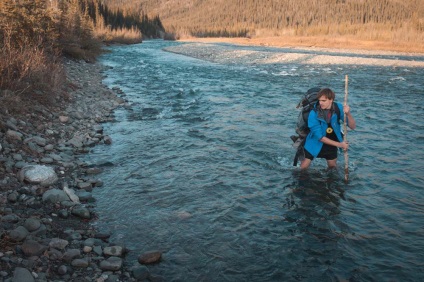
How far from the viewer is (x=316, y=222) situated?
560 centimetres

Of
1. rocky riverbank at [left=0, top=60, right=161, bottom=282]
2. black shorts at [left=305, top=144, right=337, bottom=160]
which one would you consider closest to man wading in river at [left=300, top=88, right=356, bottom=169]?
black shorts at [left=305, top=144, right=337, bottom=160]

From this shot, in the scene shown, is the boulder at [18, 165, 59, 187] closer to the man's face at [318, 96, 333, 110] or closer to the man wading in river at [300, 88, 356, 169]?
the man wading in river at [300, 88, 356, 169]

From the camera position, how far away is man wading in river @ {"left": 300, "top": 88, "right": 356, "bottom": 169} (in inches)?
256

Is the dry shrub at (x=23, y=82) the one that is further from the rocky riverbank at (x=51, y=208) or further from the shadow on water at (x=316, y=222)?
the shadow on water at (x=316, y=222)

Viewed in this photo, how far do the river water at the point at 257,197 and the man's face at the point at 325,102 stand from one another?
1598 millimetres

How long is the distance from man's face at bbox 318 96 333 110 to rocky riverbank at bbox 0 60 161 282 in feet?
13.5

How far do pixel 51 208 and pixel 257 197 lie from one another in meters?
3.57

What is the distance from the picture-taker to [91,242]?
4.60 meters

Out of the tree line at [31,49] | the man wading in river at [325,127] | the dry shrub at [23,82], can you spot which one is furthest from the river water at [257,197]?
the tree line at [31,49]

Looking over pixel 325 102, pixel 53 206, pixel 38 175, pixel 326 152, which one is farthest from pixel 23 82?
pixel 326 152

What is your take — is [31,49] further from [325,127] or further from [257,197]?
[325,127]

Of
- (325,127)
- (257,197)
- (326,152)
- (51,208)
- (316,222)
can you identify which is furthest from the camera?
(326,152)

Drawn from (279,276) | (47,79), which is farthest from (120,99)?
(279,276)

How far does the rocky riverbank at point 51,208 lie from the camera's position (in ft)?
12.9
